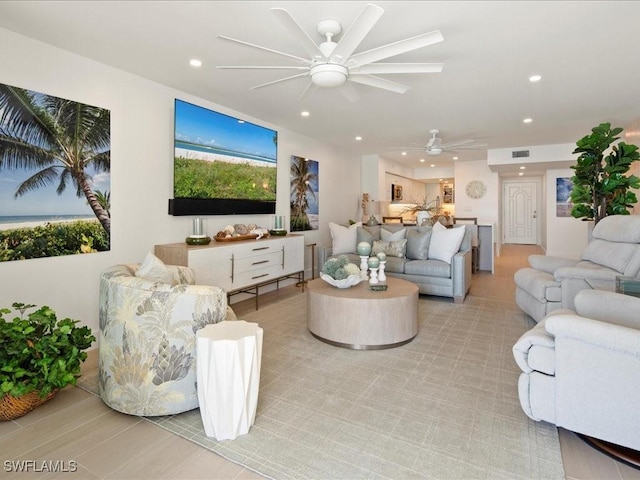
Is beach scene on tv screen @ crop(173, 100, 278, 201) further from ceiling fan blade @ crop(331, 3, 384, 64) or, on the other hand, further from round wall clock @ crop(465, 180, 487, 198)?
round wall clock @ crop(465, 180, 487, 198)

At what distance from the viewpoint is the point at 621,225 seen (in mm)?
3457

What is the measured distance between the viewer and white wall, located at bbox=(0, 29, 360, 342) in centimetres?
275

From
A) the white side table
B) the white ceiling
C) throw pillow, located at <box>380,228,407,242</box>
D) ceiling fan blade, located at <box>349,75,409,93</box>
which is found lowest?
the white side table

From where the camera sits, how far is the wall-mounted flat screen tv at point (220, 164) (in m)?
3.97

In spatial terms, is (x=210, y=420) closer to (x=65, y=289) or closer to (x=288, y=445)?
(x=288, y=445)

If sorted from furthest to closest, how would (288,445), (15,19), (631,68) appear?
(631,68)
(15,19)
(288,445)

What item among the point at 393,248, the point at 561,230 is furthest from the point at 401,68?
the point at 561,230

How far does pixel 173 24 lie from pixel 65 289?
2.33m

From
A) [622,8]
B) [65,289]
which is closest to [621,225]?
[622,8]

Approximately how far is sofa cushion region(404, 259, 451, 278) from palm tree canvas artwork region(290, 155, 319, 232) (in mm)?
2075

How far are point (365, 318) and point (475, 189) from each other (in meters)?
7.28

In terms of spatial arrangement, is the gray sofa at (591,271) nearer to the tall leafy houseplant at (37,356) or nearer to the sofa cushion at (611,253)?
the sofa cushion at (611,253)

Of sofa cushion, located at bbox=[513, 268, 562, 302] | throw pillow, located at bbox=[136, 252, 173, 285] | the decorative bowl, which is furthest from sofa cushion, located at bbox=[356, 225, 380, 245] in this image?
throw pillow, located at bbox=[136, 252, 173, 285]

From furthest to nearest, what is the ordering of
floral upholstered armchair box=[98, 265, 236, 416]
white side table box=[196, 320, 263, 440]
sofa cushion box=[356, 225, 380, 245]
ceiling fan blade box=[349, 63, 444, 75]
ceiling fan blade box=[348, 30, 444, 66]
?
1. sofa cushion box=[356, 225, 380, 245]
2. ceiling fan blade box=[349, 63, 444, 75]
3. ceiling fan blade box=[348, 30, 444, 66]
4. floral upholstered armchair box=[98, 265, 236, 416]
5. white side table box=[196, 320, 263, 440]
